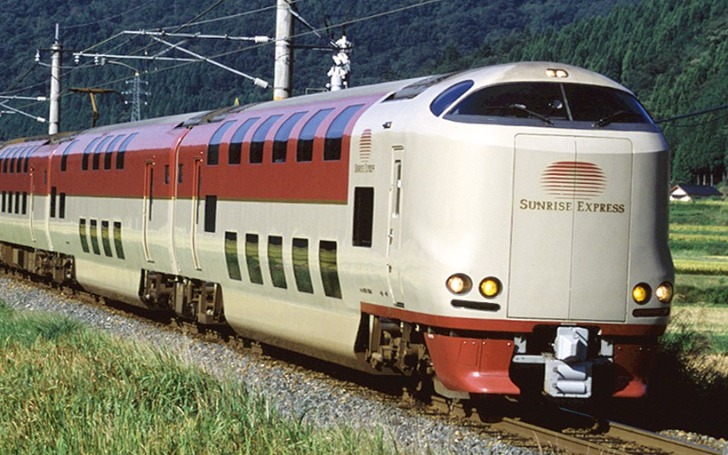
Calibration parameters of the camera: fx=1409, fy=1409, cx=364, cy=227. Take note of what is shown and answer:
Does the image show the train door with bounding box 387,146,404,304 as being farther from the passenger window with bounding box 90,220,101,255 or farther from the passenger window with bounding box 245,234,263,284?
the passenger window with bounding box 90,220,101,255

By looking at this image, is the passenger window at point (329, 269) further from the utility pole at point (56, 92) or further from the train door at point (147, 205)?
the utility pole at point (56, 92)

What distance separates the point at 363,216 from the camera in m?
13.8

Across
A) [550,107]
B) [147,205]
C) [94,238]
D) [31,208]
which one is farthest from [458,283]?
[31,208]

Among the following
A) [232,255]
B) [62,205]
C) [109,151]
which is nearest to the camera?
[232,255]

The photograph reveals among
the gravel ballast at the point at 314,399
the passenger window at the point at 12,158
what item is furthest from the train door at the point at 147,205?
the passenger window at the point at 12,158

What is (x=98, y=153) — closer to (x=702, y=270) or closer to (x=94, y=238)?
(x=94, y=238)

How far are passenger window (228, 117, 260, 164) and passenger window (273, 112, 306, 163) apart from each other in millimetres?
1221

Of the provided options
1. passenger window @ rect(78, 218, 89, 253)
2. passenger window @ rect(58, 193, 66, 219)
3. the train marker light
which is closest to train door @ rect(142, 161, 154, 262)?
passenger window @ rect(78, 218, 89, 253)

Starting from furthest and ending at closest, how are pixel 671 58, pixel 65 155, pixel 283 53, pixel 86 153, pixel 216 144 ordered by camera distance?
pixel 671 58 < pixel 65 155 < pixel 86 153 < pixel 283 53 < pixel 216 144

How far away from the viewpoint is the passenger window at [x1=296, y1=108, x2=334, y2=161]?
50.0ft

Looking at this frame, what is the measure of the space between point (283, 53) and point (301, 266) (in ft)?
29.2

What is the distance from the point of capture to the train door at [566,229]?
11.9 m

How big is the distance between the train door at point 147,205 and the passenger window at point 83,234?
3.93 m

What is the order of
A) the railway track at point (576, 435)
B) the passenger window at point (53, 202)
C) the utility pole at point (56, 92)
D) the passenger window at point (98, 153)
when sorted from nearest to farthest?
the railway track at point (576, 435) < the passenger window at point (98, 153) < the passenger window at point (53, 202) < the utility pole at point (56, 92)
